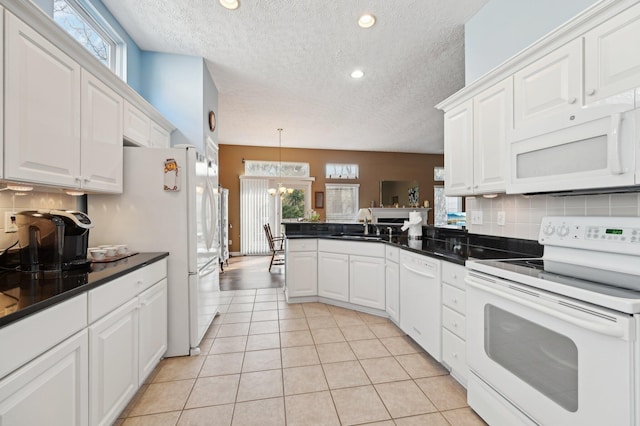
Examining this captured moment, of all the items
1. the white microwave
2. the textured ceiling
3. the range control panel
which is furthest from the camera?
the textured ceiling

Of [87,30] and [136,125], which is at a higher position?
[87,30]

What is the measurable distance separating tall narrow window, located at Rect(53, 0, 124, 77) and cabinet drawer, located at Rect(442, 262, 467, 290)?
9.75 ft

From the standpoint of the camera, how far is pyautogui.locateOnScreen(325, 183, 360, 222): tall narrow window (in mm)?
8047

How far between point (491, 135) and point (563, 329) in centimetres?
139

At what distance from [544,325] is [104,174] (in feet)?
8.81

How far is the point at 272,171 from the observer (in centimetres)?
771

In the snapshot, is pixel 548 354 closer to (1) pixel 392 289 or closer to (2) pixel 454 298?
(2) pixel 454 298

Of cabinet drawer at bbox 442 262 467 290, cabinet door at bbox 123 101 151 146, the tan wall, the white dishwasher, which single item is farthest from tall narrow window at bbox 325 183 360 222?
cabinet drawer at bbox 442 262 467 290

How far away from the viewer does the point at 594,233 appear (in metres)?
1.18

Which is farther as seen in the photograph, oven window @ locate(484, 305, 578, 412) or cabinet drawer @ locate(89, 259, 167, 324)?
cabinet drawer @ locate(89, 259, 167, 324)

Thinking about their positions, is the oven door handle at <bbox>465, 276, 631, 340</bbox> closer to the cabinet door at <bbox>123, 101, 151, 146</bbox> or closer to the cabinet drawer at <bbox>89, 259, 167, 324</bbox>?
the cabinet drawer at <bbox>89, 259, 167, 324</bbox>

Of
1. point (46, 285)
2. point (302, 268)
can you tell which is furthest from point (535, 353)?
point (302, 268)

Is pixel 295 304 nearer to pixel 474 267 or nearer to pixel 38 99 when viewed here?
pixel 474 267

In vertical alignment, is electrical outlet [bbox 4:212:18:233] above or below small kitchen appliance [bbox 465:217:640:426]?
above
